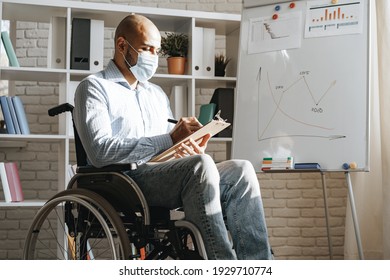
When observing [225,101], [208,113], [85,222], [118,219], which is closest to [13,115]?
[208,113]

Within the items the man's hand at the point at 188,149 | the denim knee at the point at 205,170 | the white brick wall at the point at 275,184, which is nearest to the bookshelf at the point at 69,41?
the white brick wall at the point at 275,184

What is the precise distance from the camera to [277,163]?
10.3ft

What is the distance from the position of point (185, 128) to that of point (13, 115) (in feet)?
5.17

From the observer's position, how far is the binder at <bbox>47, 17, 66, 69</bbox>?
3680 millimetres

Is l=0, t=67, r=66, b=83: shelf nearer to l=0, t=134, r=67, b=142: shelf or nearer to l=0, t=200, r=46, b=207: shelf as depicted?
l=0, t=134, r=67, b=142: shelf

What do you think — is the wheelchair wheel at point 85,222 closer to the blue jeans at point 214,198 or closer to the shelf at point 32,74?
the blue jeans at point 214,198

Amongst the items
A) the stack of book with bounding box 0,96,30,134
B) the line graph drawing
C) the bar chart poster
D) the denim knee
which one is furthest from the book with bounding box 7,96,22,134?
the denim knee

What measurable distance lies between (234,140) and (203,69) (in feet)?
2.16

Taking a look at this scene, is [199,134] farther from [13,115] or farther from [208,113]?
[13,115]

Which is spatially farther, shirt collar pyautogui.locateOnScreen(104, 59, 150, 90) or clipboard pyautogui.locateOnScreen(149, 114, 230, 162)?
shirt collar pyautogui.locateOnScreen(104, 59, 150, 90)

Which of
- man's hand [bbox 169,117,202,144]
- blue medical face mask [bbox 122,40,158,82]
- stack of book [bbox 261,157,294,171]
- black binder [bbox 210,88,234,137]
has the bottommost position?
stack of book [bbox 261,157,294,171]

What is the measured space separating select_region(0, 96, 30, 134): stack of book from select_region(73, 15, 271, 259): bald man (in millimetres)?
1133
